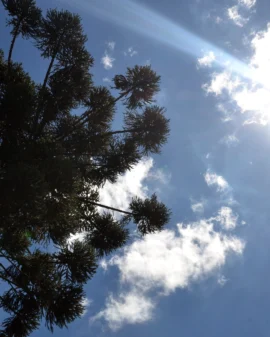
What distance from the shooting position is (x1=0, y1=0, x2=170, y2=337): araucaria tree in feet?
18.4

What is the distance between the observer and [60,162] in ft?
18.2

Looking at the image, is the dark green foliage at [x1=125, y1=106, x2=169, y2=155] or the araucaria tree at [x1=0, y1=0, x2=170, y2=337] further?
the dark green foliage at [x1=125, y1=106, x2=169, y2=155]

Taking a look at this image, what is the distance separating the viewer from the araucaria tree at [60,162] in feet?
18.4

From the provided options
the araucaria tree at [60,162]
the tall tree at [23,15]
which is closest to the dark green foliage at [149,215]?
the araucaria tree at [60,162]

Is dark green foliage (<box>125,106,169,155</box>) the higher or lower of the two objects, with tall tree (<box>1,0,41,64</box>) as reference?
lower

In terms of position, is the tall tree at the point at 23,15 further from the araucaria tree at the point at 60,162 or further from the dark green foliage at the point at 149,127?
the dark green foliage at the point at 149,127

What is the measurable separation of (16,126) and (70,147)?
4.91 ft

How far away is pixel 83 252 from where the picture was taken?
694 centimetres

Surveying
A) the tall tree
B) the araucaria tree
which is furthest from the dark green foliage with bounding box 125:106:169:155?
the tall tree

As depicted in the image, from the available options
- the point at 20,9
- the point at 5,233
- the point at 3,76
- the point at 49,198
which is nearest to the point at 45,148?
the point at 49,198

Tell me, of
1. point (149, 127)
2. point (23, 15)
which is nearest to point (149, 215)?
point (149, 127)

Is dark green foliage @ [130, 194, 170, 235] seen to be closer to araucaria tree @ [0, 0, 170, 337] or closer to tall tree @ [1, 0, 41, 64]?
araucaria tree @ [0, 0, 170, 337]

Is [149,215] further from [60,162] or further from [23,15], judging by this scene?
[23,15]

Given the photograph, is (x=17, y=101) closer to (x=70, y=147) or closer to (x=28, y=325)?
(x=70, y=147)
